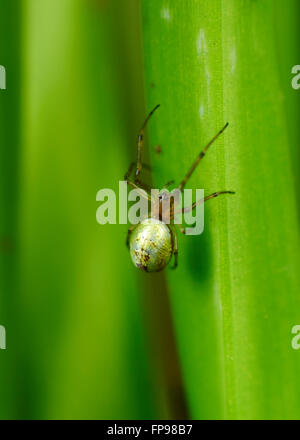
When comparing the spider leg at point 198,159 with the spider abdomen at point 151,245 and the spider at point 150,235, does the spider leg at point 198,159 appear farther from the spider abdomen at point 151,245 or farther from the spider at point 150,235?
the spider abdomen at point 151,245

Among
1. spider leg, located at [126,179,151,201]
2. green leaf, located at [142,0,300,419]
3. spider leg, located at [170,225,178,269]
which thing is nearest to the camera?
green leaf, located at [142,0,300,419]

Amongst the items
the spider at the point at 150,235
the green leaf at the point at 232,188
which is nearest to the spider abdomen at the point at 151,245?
the spider at the point at 150,235

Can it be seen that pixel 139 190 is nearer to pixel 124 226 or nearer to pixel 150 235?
pixel 150 235

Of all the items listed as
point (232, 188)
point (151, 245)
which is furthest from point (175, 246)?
point (232, 188)

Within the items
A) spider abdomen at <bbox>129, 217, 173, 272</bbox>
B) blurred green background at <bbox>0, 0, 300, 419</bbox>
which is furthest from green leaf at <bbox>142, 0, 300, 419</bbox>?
spider abdomen at <bbox>129, 217, 173, 272</bbox>

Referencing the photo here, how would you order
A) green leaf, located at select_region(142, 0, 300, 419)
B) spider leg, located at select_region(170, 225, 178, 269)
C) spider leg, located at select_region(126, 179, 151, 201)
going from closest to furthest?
green leaf, located at select_region(142, 0, 300, 419)
spider leg, located at select_region(170, 225, 178, 269)
spider leg, located at select_region(126, 179, 151, 201)

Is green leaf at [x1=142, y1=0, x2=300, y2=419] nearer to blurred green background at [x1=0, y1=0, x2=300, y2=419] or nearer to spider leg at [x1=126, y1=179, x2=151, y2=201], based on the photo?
blurred green background at [x1=0, y1=0, x2=300, y2=419]
